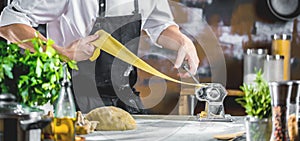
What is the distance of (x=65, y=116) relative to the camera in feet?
4.28

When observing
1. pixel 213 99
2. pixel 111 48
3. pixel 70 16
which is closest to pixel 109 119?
pixel 213 99

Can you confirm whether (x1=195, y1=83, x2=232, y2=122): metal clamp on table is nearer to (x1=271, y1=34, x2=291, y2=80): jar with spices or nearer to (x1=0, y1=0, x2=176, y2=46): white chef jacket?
(x1=0, y1=0, x2=176, y2=46): white chef jacket

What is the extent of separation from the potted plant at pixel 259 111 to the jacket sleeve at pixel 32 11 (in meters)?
1.79

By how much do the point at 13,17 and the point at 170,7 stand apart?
4.49ft

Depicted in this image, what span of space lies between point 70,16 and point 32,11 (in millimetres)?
209

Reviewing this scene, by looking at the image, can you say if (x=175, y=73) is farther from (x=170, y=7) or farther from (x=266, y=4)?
(x=266, y=4)

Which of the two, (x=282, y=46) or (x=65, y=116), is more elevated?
(x=282, y=46)

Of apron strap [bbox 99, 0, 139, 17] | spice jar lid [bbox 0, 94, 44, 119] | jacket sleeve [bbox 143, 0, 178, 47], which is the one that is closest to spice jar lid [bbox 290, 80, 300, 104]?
spice jar lid [bbox 0, 94, 44, 119]

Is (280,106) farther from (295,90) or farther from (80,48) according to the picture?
(80,48)

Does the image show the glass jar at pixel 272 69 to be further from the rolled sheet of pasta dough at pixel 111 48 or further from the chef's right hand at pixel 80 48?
the chef's right hand at pixel 80 48

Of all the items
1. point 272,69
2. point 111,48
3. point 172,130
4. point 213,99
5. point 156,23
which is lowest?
point 172,130

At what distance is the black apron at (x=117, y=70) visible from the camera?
3049mm

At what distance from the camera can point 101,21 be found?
3.16 m

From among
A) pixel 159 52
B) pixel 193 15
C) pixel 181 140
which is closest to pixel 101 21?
pixel 159 52
